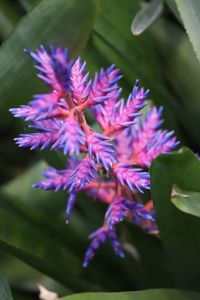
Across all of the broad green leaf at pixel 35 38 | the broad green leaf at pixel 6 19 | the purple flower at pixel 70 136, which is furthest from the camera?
the broad green leaf at pixel 6 19

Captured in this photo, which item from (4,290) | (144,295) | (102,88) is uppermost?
(102,88)

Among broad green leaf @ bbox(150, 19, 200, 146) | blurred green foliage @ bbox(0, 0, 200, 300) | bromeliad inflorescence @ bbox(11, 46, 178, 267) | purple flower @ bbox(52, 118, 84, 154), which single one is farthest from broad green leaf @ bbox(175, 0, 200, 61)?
broad green leaf @ bbox(150, 19, 200, 146)

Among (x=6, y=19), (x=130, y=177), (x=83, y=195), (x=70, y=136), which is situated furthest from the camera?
(x=6, y=19)

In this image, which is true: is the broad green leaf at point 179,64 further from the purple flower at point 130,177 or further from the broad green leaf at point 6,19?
the purple flower at point 130,177

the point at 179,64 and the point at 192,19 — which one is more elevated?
the point at 192,19

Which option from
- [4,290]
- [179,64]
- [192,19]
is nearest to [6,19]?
[179,64]

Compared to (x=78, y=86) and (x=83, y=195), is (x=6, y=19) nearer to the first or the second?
(x=83, y=195)

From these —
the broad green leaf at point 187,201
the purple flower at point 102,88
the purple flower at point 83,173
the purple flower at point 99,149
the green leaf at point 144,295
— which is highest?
the purple flower at point 102,88

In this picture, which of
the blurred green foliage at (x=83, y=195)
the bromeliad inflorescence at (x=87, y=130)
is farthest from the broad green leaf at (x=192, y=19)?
the bromeliad inflorescence at (x=87, y=130)

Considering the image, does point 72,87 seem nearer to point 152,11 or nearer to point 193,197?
point 193,197

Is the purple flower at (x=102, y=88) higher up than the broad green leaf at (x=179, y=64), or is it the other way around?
the purple flower at (x=102, y=88)
